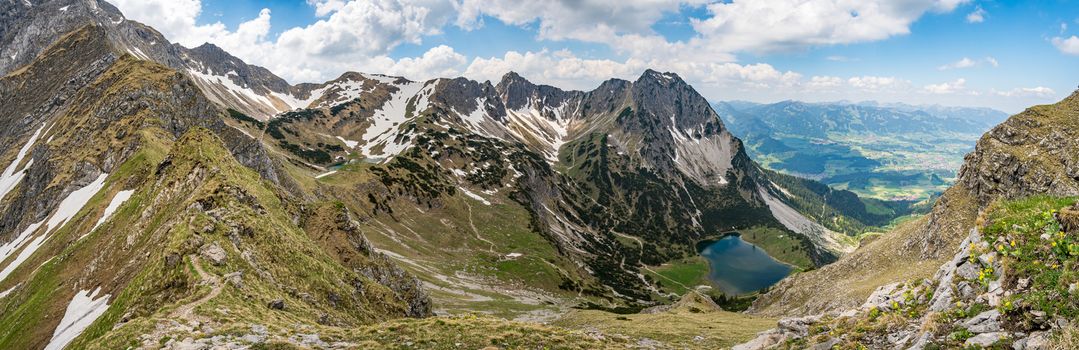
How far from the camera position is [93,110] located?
123 meters

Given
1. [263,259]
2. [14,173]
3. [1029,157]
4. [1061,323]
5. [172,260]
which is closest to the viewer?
[1061,323]

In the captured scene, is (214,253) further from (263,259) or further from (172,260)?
(263,259)

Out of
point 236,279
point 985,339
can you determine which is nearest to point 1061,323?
point 985,339

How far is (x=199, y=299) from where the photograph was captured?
3672 cm

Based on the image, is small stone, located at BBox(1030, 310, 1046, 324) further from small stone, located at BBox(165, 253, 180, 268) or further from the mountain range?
small stone, located at BBox(165, 253, 180, 268)

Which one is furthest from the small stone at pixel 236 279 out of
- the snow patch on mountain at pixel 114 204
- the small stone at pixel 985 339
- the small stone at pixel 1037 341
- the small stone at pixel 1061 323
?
the small stone at pixel 1061 323

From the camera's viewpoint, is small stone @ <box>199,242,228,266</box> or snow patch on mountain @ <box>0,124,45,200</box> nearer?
small stone @ <box>199,242,228,266</box>

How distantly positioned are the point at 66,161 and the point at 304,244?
294 feet

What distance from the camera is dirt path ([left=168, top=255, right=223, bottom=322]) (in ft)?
109

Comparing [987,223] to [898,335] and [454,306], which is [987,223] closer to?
[898,335]

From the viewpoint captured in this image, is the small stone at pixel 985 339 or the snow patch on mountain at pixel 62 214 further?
the snow patch on mountain at pixel 62 214

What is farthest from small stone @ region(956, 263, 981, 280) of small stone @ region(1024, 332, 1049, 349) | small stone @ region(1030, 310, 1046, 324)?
small stone @ region(1024, 332, 1049, 349)

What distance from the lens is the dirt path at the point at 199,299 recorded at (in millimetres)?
33184

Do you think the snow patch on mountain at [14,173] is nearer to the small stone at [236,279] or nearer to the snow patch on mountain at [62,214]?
the snow patch on mountain at [62,214]
